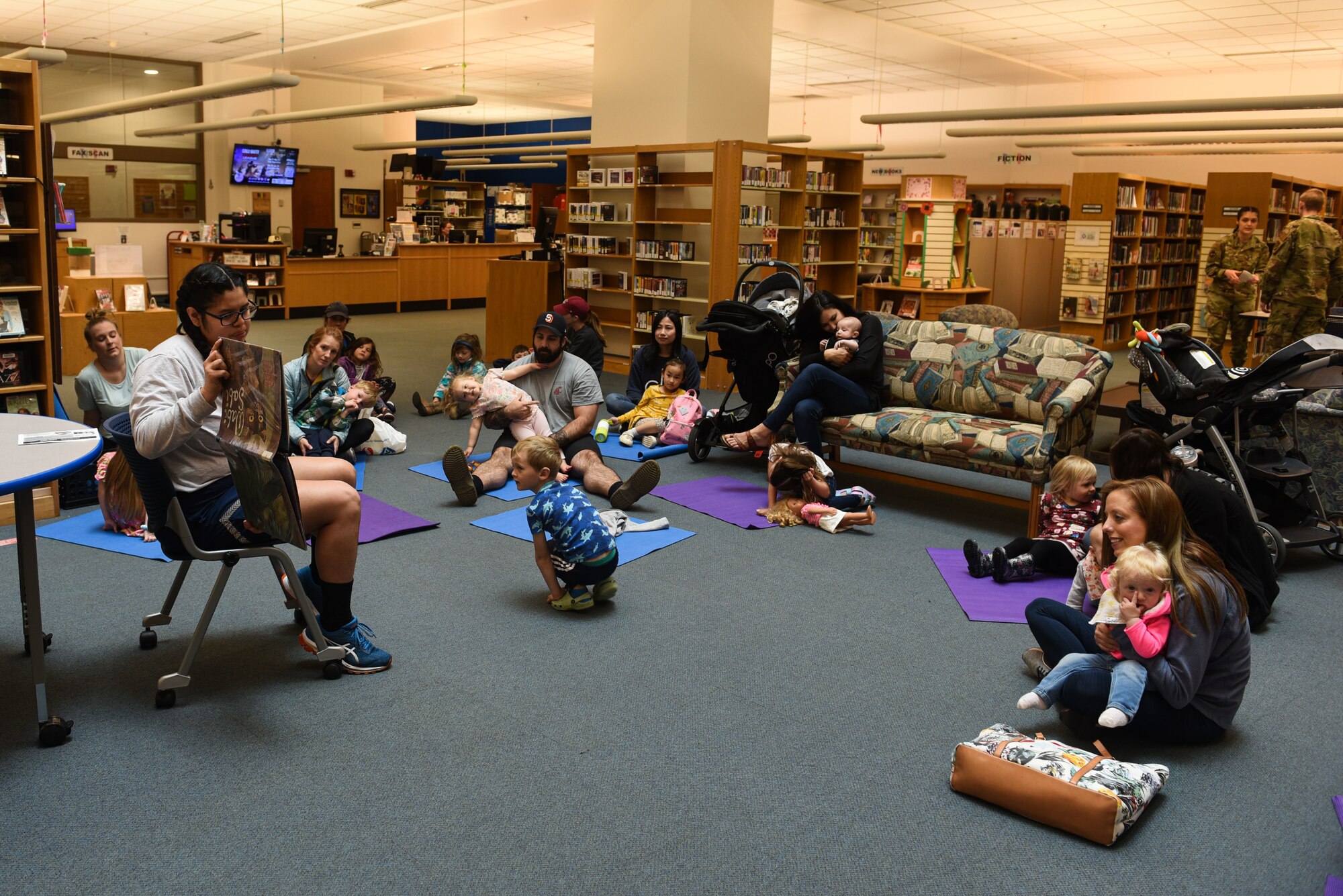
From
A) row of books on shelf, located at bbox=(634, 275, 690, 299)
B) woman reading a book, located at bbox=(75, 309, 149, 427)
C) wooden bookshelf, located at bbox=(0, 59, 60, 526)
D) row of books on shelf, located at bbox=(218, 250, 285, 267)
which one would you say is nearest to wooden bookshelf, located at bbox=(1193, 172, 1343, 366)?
row of books on shelf, located at bbox=(634, 275, 690, 299)

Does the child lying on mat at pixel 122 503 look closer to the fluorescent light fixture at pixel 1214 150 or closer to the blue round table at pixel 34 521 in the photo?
the blue round table at pixel 34 521

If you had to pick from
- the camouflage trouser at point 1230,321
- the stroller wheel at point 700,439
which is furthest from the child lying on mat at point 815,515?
the camouflage trouser at point 1230,321

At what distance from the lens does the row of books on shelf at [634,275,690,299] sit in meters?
9.55

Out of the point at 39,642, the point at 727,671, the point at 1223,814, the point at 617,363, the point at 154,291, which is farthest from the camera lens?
the point at 154,291

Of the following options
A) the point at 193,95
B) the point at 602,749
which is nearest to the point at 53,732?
the point at 602,749

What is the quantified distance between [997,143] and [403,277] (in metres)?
10.4

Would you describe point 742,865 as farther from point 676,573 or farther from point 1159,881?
point 676,573

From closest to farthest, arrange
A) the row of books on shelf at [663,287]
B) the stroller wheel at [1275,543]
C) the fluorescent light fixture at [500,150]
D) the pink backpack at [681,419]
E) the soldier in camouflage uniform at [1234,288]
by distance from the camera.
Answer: the stroller wheel at [1275,543] → the pink backpack at [681,419] → the row of books on shelf at [663,287] → the soldier in camouflage uniform at [1234,288] → the fluorescent light fixture at [500,150]

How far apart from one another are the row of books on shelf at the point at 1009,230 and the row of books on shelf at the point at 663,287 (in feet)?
21.2

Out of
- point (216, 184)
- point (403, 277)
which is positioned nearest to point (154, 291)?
point (216, 184)

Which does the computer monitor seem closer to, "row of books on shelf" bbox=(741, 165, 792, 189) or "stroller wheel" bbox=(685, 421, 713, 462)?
"row of books on shelf" bbox=(741, 165, 792, 189)

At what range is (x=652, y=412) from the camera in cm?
A: 700

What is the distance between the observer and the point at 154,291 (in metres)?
14.7

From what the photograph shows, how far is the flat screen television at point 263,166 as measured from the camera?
1557 cm
